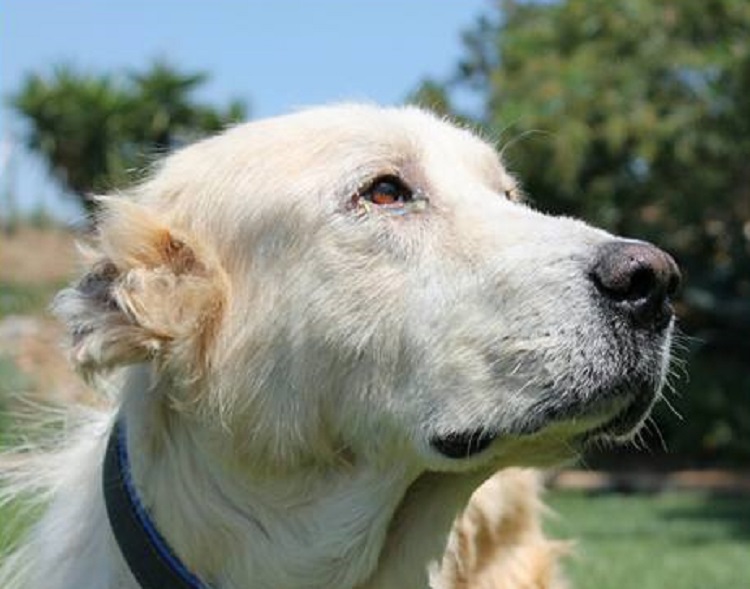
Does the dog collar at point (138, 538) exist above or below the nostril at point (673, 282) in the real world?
below

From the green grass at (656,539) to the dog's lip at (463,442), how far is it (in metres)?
3.03

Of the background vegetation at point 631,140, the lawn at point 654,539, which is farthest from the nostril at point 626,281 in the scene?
the background vegetation at point 631,140

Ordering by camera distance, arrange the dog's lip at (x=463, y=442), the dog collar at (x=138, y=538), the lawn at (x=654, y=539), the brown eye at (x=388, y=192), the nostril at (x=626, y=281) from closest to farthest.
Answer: the nostril at (x=626, y=281) → the dog's lip at (x=463, y=442) → the dog collar at (x=138, y=538) → the brown eye at (x=388, y=192) → the lawn at (x=654, y=539)

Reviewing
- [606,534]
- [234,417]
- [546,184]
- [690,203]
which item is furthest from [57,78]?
[234,417]

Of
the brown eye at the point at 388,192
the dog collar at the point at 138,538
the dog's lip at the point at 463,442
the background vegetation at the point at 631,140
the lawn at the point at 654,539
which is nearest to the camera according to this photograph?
the dog's lip at the point at 463,442

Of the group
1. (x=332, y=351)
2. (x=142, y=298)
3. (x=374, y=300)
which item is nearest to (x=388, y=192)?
(x=374, y=300)

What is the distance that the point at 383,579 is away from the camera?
12.5 feet

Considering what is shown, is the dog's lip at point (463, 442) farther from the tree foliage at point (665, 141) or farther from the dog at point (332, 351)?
the tree foliage at point (665, 141)

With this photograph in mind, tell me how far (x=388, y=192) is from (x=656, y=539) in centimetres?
907

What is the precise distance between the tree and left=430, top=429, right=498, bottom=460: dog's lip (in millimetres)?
15600

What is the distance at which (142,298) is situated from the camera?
373cm

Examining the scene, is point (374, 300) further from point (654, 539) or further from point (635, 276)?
point (654, 539)

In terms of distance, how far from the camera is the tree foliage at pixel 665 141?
17562mm

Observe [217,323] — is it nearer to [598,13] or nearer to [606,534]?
[606,534]
